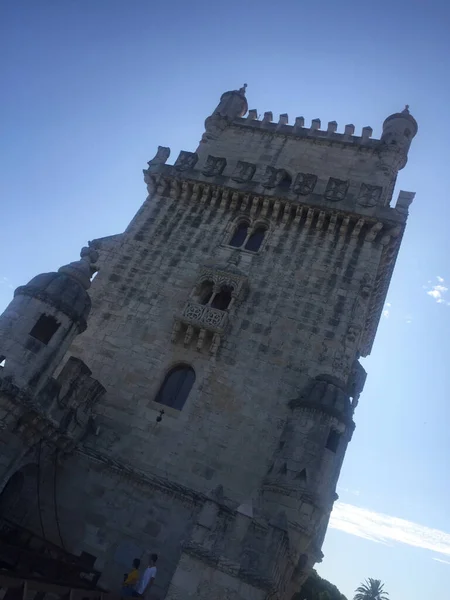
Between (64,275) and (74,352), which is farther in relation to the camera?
(74,352)

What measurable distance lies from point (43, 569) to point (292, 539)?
6.81m

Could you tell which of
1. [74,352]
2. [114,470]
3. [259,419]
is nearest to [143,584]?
[114,470]

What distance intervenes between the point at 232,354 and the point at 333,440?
182 inches

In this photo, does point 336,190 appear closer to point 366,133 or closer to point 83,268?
point 366,133

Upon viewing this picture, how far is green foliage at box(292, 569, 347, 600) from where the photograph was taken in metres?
49.0

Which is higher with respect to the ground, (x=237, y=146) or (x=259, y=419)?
(x=237, y=146)

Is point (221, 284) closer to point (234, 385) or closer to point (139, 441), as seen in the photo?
point (234, 385)

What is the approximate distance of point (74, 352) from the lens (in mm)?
19188

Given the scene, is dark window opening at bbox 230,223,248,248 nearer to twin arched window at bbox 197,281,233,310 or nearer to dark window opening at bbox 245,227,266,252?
dark window opening at bbox 245,227,266,252

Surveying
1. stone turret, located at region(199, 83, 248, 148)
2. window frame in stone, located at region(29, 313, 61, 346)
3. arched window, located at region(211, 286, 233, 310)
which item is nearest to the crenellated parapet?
arched window, located at region(211, 286, 233, 310)

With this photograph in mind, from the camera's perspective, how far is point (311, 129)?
25656 millimetres

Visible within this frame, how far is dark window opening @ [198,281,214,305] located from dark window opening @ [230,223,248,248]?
244 centimetres

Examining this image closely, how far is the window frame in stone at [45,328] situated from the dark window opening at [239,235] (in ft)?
28.2

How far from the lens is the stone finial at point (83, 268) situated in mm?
17109
